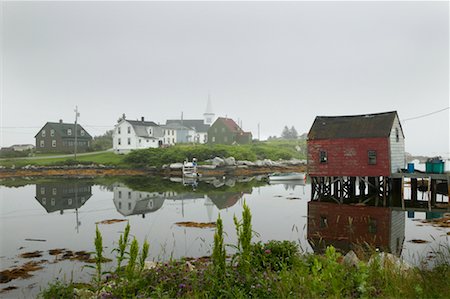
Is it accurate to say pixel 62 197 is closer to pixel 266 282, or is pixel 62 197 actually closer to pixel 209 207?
pixel 209 207

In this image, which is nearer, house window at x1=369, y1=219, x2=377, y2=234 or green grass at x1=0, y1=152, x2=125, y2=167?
house window at x1=369, y1=219, x2=377, y2=234

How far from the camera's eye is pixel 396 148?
29.4 meters

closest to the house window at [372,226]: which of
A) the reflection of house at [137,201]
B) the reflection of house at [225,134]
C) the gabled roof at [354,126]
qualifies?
the gabled roof at [354,126]

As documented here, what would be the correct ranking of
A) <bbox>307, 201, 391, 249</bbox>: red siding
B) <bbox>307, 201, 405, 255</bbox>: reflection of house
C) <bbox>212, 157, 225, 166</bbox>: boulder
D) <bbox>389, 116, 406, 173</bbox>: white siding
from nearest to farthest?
<bbox>307, 201, 405, 255</bbox>: reflection of house, <bbox>307, 201, 391, 249</bbox>: red siding, <bbox>389, 116, 406, 173</bbox>: white siding, <bbox>212, 157, 225, 166</bbox>: boulder

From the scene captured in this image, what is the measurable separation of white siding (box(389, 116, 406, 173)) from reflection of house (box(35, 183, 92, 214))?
26.7m

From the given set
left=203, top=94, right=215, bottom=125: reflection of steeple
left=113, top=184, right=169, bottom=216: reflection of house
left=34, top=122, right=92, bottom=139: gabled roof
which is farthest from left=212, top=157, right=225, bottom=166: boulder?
left=203, top=94, right=215, bottom=125: reflection of steeple

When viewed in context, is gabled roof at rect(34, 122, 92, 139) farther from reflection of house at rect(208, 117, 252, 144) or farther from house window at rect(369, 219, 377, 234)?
house window at rect(369, 219, 377, 234)

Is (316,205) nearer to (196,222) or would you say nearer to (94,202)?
(196,222)

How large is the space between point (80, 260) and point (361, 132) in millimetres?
24738

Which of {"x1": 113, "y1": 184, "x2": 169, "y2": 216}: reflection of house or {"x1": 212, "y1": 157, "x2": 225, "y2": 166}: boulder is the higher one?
{"x1": 212, "y1": 157, "x2": 225, "y2": 166}: boulder

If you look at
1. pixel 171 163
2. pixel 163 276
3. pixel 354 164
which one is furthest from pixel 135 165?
pixel 163 276

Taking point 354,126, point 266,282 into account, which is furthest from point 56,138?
point 266,282

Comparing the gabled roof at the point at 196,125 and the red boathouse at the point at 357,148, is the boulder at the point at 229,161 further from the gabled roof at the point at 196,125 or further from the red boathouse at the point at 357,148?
the gabled roof at the point at 196,125

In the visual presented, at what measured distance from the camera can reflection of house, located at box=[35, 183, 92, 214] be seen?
1096 inches
